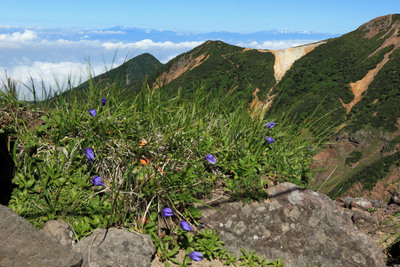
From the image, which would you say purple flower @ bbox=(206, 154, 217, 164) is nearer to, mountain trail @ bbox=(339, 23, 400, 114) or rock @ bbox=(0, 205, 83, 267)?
rock @ bbox=(0, 205, 83, 267)

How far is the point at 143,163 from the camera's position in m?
3.98

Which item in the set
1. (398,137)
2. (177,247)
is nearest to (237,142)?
(177,247)

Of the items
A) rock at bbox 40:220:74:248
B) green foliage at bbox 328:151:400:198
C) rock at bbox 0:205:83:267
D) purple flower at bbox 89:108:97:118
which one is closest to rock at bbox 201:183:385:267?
rock at bbox 40:220:74:248

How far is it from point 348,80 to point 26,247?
11602cm

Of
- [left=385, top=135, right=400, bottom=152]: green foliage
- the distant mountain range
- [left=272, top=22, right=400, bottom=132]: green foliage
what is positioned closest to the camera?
the distant mountain range

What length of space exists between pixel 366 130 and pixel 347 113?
9.83 meters

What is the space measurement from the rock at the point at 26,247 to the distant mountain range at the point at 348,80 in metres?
60.5

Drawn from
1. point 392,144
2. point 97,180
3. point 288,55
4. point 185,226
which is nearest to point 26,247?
point 97,180

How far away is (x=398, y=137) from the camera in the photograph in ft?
256

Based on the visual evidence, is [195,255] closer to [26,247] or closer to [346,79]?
[26,247]

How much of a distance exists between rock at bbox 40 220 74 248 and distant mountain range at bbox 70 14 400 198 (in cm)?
5986

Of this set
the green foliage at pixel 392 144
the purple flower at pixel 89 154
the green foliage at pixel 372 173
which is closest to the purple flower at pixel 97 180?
the purple flower at pixel 89 154

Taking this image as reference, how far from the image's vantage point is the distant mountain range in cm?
7325

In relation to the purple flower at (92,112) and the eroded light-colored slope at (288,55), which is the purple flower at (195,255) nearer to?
the purple flower at (92,112)
